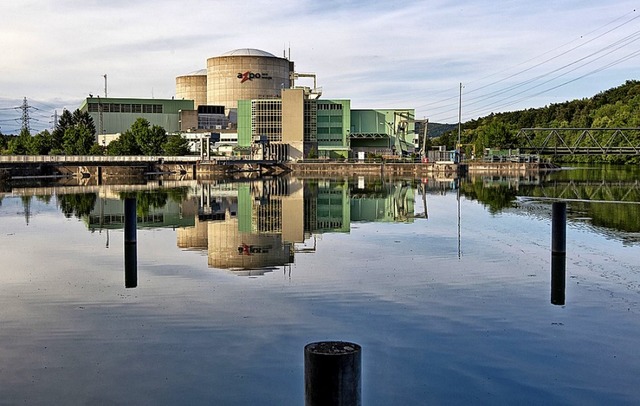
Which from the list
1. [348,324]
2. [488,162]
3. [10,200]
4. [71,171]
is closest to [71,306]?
[348,324]

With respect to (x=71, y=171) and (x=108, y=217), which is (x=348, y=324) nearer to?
(x=108, y=217)

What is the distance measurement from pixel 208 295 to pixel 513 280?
740 centimetres

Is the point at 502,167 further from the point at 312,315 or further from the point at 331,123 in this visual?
the point at 312,315

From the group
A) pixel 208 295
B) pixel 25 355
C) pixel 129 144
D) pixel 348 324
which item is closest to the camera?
pixel 25 355

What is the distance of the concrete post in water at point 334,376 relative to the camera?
21.1ft

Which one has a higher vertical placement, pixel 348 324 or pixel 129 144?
pixel 129 144

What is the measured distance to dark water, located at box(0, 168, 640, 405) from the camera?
988 cm

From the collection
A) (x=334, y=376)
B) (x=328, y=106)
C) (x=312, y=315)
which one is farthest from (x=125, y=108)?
(x=334, y=376)

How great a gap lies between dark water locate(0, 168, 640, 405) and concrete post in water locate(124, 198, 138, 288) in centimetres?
22

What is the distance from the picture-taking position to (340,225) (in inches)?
1273

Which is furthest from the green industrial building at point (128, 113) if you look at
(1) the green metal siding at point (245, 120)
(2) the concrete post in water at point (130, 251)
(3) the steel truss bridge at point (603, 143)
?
(2) the concrete post in water at point (130, 251)

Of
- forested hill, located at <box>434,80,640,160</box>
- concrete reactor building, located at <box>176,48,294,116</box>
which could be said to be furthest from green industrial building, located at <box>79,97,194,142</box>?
forested hill, located at <box>434,80,640,160</box>

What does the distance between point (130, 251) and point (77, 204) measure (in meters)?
27.5

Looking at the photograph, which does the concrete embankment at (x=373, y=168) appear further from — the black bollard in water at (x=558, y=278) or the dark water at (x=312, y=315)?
the black bollard in water at (x=558, y=278)
